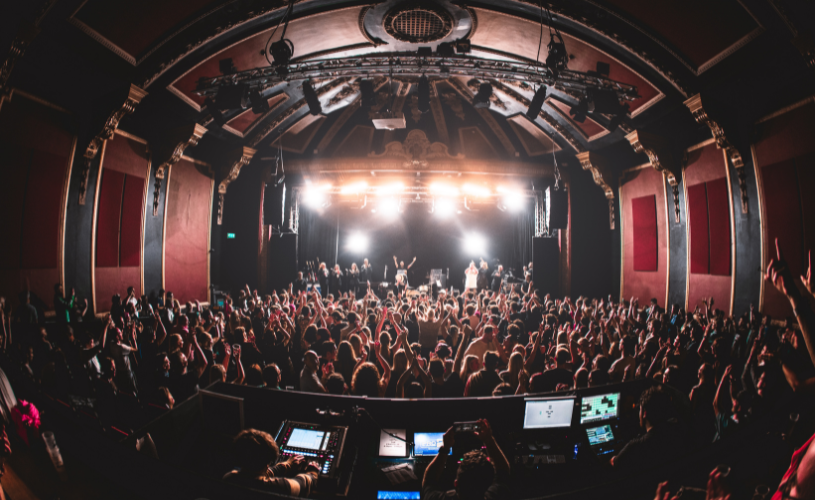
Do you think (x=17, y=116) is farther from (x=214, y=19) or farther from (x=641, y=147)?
(x=641, y=147)

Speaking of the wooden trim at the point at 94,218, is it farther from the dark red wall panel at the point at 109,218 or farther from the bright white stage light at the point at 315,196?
the bright white stage light at the point at 315,196

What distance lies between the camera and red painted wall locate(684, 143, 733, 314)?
7.34 m

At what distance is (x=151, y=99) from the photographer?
7.42m

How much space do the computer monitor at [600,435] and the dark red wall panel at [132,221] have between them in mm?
9912

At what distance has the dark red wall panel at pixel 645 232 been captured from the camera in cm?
940

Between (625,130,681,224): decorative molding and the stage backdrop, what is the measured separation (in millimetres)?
8016

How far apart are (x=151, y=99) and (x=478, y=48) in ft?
23.9

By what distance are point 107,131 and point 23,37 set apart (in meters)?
2.42

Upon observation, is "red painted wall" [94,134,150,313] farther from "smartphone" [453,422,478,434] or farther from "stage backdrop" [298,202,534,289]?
"smartphone" [453,422,478,434]

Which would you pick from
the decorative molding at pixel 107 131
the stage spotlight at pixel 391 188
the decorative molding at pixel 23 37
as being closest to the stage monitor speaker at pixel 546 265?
the stage spotlight at pixel 391 188

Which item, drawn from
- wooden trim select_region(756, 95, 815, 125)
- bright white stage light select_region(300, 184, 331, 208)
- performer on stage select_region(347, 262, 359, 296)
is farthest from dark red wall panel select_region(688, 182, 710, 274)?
performer on stage select_region(347, 262, 359, 296)

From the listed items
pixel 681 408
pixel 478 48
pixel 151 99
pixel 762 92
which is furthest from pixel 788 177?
pixel 151 99

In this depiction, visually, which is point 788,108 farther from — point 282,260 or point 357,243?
point 357,243

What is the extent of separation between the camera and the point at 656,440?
8.02 feet
